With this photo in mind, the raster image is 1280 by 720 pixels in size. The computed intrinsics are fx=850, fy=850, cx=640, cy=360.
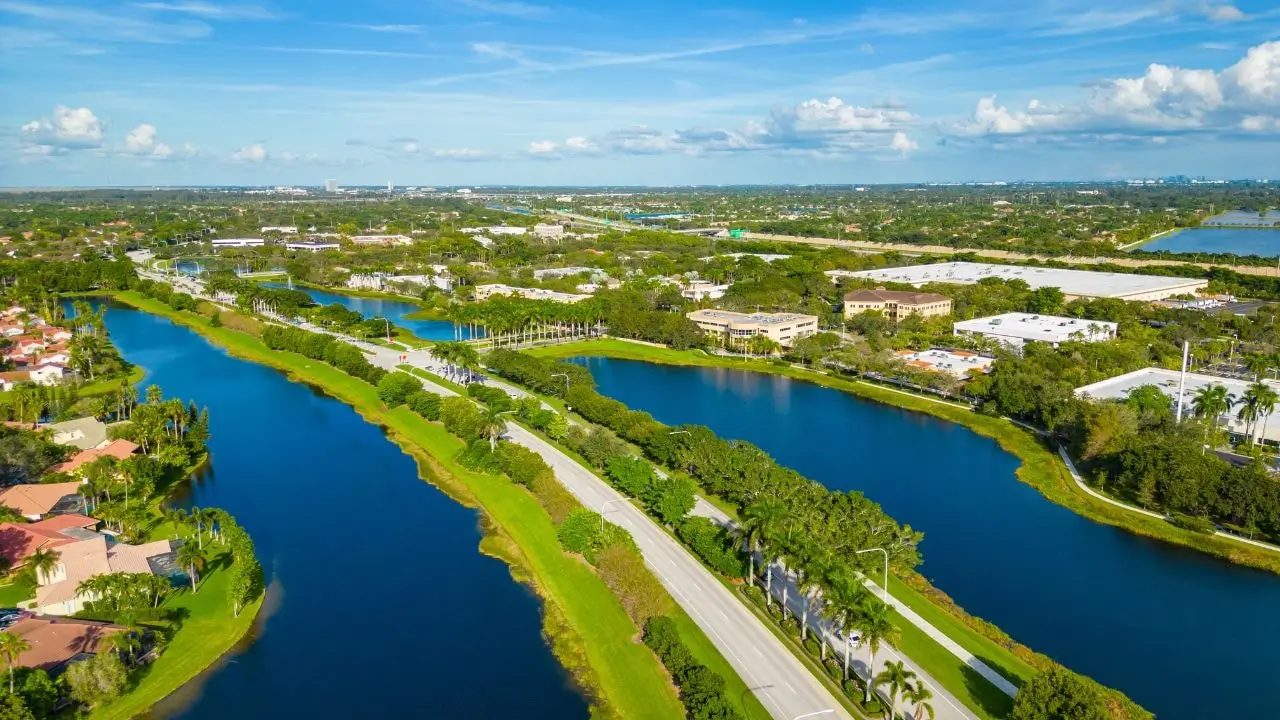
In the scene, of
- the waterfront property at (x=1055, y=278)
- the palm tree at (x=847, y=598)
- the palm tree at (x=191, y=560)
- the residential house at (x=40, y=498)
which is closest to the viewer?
the palm tree at (x=847, y=598)

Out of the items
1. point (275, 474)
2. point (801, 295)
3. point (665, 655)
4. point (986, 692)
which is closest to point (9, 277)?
point (275, 474)

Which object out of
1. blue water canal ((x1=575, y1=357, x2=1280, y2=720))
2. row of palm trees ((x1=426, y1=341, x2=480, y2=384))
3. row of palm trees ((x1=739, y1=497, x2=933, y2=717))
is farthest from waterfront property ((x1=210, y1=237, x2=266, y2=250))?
row of palm trees ((x1=739, y1=497, x2=933, y2=717))

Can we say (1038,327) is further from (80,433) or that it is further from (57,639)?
(57,639)

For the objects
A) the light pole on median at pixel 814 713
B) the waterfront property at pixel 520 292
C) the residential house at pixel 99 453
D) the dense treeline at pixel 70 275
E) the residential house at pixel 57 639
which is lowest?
the light pole on median at pixel 814 713

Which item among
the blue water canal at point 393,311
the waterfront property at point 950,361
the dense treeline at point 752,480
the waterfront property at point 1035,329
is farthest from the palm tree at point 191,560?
the waterfront property at point 1035,329

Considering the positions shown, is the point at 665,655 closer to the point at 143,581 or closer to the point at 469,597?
the point at 469,597

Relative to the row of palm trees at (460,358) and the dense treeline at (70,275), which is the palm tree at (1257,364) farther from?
the dense treeline at (70,275)

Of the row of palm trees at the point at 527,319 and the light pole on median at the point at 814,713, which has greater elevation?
the row of palm trees at the point at 527,319

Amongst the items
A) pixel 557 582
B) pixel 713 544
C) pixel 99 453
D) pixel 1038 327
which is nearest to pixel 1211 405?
pixel 1038 327
